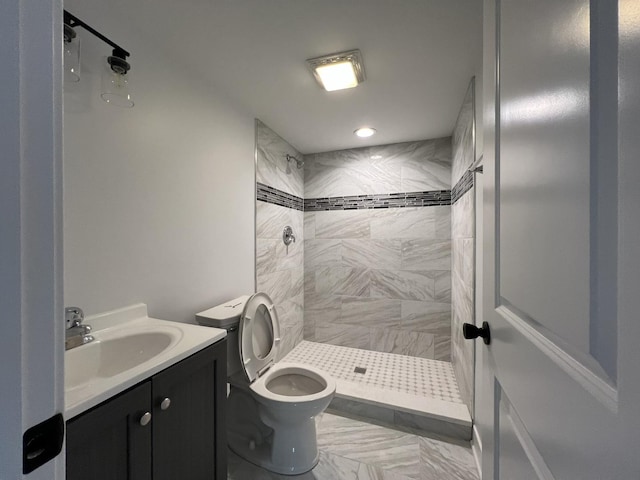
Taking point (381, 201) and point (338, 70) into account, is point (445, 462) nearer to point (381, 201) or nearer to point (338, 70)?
point (381, 201)

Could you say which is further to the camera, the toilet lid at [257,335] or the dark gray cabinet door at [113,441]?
the toilet lid at [257,335]

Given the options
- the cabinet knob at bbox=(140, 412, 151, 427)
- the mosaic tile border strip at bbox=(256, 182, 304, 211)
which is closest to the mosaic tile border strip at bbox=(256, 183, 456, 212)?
the mosaic tile border strip at bbox=(256, 182, 304, 211)

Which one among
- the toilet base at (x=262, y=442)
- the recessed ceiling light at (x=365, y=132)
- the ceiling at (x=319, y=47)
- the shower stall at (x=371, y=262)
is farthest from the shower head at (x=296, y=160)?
the toilet base at (x=262, y=442)

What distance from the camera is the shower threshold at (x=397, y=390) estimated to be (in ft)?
5.45

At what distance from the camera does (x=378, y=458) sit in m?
1.46

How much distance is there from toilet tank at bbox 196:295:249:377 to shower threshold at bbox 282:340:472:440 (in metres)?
0.88

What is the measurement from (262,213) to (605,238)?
1994mm

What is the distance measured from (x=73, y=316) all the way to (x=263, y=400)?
907 millimetres

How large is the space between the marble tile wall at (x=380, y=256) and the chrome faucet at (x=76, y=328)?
2.04 meters

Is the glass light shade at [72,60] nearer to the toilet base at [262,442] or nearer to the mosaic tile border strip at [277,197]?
the mosaic tile border strip at [277,197]

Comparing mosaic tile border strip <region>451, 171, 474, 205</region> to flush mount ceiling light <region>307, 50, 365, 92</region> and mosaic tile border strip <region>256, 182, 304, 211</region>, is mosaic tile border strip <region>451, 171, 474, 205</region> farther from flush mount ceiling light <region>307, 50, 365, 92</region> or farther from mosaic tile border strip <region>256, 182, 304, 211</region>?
mosaic tile border strip <region>256, 182, 304, 211</region>

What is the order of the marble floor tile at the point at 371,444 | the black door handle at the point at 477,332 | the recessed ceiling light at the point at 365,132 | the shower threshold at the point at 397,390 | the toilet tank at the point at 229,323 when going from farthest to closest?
the recessed ceiling light at the point at 365,132
the shower threshold at the point at 397,390
the marble floor tile at the point at 371,444
the toilet tank at the point at 229,323
the black door handle at the point at 477,332

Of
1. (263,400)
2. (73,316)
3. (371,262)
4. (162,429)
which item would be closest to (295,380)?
(263,400)

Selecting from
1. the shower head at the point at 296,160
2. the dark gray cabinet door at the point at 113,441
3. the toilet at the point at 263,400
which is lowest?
the toilet at the point at 263,400
